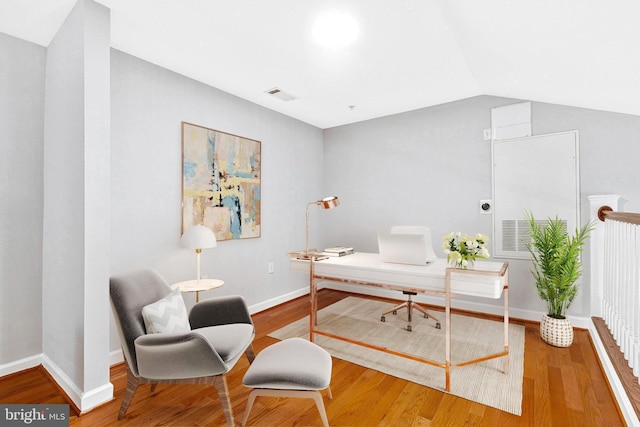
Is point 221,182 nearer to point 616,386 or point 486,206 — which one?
point 486,206

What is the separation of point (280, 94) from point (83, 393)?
10.3 feet

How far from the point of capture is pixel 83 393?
1913mm

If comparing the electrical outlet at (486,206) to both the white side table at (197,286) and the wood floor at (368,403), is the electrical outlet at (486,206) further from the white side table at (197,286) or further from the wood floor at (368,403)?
the white side table at (197,286)

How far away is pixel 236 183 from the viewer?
3.50 meters

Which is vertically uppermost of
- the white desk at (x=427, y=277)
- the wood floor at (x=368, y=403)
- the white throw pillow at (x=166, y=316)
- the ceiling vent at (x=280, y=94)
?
the ceiling vent at (x=280, y=94)

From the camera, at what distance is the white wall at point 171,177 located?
8.34ft

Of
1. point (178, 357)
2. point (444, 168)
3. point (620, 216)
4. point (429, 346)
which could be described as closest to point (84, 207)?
point (178, 357)

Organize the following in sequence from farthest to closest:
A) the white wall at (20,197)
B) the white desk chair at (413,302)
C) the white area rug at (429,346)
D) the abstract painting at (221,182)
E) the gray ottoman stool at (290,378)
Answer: the white desk chair at (413,302) → the abstract painting at (221,182) → the white wall at (20,197) → the white area rug at (429,346) → the gray ottoman stool at (290,378)

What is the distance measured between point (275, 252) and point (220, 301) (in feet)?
5.73

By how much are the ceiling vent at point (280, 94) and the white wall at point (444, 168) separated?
143 centimetres

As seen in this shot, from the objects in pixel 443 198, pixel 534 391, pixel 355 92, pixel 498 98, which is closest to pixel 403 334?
pixel 534 391

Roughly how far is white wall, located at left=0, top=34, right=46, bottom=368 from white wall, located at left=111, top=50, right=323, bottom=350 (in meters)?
0.58

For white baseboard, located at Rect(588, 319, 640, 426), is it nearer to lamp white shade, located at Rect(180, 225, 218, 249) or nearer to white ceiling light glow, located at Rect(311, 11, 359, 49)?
white ceiling light glow, located at Rect(311, 11, 359, 49)

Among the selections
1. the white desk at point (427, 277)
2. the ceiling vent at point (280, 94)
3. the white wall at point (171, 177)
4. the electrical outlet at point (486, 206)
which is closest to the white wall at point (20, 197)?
the white wall at point (171, 177)
